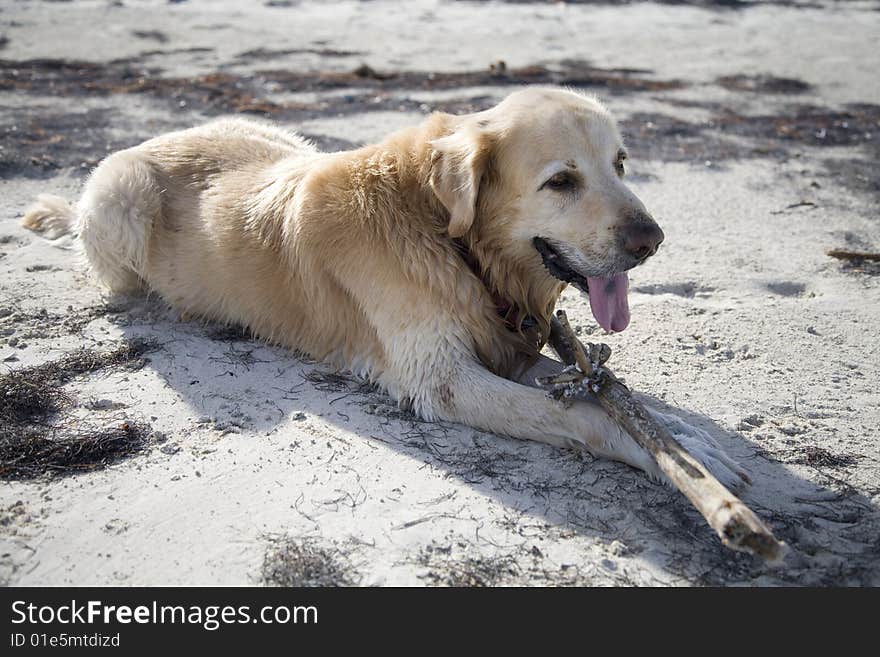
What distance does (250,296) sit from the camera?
423 cm

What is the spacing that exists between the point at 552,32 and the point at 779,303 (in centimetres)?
903

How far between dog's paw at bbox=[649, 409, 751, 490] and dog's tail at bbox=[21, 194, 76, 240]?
416 cm

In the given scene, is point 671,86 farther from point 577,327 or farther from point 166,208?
point 166,208

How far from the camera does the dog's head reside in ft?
10.9

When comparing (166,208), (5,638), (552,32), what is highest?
(552,32)

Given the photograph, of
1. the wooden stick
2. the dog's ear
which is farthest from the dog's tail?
the wooden stick

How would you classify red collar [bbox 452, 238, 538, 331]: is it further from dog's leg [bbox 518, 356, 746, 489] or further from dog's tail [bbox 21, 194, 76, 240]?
dog's tail [bbox 21, 194, 76, 240]

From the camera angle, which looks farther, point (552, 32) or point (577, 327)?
point (552, 32)

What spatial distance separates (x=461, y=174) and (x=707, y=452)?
1.55 meters

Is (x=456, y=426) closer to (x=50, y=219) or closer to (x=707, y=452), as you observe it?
(x=707, y=452)

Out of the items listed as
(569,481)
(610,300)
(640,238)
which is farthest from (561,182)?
(569,481)

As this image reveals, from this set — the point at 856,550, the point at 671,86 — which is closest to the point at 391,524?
the point at 856,550

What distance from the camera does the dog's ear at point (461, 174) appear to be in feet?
11.3

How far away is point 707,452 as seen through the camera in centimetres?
309
